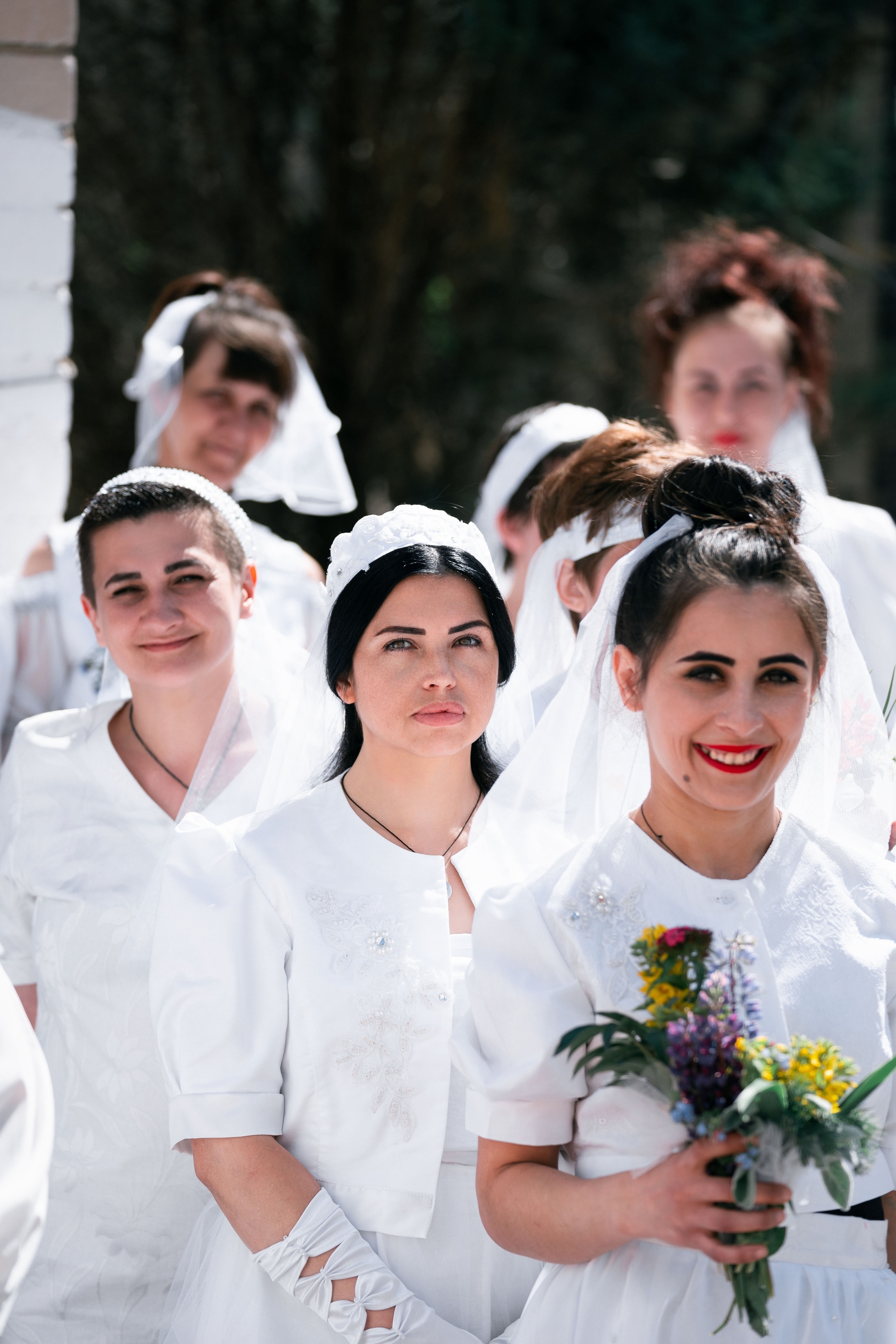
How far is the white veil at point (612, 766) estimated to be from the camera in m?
2.01

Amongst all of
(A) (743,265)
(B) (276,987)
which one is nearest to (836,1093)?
(B) (276,987)

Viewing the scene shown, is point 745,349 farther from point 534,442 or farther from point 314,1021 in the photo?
point 314,1021

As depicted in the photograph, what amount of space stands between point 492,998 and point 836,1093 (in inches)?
18.8

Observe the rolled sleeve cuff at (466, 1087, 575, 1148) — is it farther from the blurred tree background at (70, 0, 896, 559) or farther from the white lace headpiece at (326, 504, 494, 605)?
the blurred tree background at (70, 0, 896, 559)

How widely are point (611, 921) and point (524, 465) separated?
2.11m

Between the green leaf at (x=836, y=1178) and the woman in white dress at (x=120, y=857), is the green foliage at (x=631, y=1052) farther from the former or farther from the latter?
the woman in white dress at (x=120, y=857)

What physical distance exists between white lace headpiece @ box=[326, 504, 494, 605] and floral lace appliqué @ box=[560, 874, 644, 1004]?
758 mm

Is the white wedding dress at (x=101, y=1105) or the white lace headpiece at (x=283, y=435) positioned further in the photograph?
the white lace headpiece at (x=283, y=435)

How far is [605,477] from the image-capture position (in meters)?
2.69

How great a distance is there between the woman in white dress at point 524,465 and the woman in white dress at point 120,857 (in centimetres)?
96

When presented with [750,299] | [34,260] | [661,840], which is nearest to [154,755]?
[661,840]

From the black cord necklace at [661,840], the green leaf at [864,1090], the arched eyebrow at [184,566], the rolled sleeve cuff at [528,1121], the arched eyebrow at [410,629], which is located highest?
the arched eyebrow at [184,566]

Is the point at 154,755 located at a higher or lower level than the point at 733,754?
lower

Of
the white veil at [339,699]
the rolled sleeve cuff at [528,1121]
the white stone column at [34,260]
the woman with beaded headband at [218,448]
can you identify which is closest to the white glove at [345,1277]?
the rolled sleeve cuff at [528,1121]
